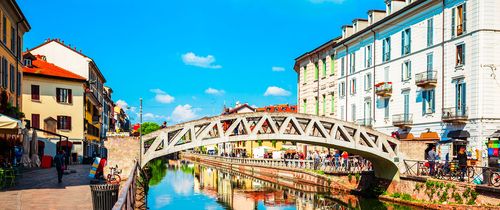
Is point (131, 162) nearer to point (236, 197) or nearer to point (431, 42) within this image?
point (236, 197)

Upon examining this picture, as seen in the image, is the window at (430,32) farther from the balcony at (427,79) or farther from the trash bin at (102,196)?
the trash bin at (102,196)

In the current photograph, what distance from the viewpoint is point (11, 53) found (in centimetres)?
3366

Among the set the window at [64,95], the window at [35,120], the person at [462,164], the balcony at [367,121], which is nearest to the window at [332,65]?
the balcony at [367,121]

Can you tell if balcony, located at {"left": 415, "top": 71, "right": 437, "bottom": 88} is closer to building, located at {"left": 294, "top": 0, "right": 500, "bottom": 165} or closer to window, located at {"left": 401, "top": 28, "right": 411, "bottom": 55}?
building, located at {"left": 294, "top": 0, "right": 500, "bottom": 165}

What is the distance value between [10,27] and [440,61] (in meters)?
28.6

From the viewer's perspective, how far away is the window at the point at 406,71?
41562 millimetres

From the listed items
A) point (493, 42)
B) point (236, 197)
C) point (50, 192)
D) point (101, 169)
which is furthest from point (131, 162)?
point (493, 42)

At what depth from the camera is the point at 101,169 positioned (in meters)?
21.4

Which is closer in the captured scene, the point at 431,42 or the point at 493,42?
the point at 493,42

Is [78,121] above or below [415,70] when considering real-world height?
below

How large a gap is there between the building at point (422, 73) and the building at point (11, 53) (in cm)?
2334

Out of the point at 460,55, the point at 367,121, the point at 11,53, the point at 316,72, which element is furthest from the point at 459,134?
the point at 11,53

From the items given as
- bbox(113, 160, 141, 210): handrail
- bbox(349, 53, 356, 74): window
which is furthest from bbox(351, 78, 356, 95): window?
bbox(113, 160, 141, 210): handrail

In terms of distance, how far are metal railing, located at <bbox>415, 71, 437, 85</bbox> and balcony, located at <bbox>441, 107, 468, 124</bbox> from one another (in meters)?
2.69
